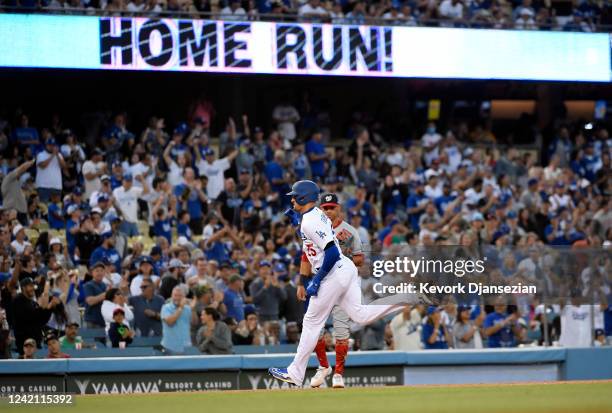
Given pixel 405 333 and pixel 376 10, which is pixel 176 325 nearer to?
pixel 405 333

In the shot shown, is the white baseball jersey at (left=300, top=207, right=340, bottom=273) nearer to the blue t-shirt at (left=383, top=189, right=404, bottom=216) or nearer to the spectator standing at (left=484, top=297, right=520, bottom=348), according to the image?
the spectator standing at (left=484, top=297, right=520, bottom=348)

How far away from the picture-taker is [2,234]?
15.5 m

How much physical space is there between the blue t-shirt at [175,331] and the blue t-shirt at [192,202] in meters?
4.69

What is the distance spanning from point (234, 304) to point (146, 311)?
49.3 inches

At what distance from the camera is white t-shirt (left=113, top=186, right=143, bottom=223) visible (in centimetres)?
1738

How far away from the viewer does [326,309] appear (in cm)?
940

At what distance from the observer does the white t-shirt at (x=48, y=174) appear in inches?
718

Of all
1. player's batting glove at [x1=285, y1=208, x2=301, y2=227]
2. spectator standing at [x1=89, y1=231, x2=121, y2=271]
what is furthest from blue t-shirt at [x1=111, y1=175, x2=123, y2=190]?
player's batting glove at [x1=285, y1=208, x2=301, y2=227]

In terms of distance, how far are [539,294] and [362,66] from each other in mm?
8529

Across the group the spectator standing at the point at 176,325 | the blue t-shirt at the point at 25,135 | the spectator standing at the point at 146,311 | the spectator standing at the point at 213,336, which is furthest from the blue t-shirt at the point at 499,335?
the blue t-shirt at the point at 25,135

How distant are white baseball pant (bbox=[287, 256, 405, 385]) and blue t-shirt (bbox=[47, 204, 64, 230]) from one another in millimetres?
9110

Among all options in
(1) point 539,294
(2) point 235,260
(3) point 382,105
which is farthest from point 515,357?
(3) point 382,105

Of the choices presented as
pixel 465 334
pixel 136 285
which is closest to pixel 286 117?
pixel 136 285

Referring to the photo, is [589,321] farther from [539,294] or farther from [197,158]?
[197,158]
